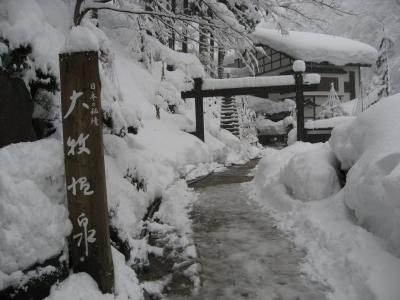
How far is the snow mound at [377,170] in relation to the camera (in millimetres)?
4226

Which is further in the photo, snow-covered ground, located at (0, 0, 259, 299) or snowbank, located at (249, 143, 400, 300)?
snowbank, located at (249, 143, 400, 300)

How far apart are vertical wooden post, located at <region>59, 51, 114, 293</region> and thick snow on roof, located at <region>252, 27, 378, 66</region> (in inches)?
1000

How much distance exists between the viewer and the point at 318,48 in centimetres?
2797

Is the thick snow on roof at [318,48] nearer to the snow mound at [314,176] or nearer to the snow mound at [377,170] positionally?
the snow mound at [314,176]

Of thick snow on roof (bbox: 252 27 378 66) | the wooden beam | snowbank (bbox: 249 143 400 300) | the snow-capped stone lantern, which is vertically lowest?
snowbank (bbox: 249 143 400 300)

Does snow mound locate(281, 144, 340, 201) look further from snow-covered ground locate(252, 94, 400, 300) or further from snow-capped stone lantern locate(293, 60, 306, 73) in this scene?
snow-capped stone lantern locate(293, 60, 306, 73)

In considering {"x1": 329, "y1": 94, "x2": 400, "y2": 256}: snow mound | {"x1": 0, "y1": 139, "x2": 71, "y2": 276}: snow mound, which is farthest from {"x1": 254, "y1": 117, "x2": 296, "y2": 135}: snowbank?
{"x1": 0, "y1": 139, "x2": 71, "y2": 276}: snow mound

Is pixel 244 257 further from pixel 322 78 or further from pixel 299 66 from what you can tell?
pixel 322 78

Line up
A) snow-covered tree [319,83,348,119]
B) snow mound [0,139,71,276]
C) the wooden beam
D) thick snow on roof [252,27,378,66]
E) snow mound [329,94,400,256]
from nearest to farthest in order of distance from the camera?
snow mound [0,139,71,276] → snow mound [329,94,400,256] → the wooden beam → snow-covered tree [319,83,348,119] → thick snow on roof [252,27,378,66]

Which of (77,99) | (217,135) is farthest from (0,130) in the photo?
(217,135)

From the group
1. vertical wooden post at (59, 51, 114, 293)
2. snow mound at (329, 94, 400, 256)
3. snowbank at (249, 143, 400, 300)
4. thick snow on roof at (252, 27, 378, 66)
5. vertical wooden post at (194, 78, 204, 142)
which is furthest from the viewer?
thick snow on roof at (252, 27, 378, 66)

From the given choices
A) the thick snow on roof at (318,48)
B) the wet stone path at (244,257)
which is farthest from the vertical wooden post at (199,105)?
the thick snow on roof at (318,48)

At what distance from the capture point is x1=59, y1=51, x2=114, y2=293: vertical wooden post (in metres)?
3.65

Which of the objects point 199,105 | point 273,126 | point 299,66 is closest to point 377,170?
point 299,66
